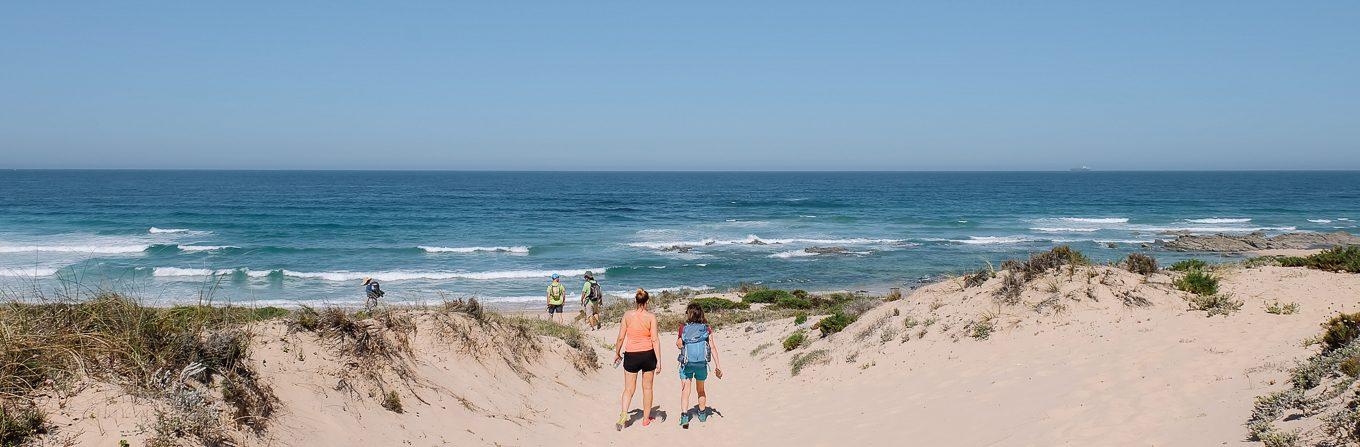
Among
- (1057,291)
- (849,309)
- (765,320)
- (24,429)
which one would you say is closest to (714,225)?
(765,320)

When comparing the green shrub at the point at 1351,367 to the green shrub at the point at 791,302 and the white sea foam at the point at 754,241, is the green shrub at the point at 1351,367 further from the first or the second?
the white sea foam at the point at 754,241

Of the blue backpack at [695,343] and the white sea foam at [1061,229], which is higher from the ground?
the blue backpack at [695,343]

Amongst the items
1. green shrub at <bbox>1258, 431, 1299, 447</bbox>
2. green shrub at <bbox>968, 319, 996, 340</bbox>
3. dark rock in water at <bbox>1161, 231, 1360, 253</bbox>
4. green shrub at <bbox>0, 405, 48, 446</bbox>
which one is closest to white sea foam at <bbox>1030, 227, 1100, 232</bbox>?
dark rock in water at <bbox>1161, 231, 1360, 253</bbox>

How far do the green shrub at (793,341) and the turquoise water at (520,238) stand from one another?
11.6 meters

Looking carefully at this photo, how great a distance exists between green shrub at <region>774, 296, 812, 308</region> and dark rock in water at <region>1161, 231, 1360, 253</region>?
88.1 feet

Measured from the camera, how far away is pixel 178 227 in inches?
1826

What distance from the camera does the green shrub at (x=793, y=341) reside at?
1455 centimetres

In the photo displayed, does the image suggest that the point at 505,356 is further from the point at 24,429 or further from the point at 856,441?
the point at 24,429

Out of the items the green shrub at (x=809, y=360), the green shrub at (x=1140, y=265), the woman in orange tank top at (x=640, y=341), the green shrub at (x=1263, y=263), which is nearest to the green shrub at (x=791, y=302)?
the green shrub at (x=809, y=360)

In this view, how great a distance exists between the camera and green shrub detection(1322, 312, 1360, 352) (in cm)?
664

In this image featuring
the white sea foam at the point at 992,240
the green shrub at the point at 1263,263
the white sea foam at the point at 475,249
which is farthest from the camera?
the white sea foam at the point at 992,240

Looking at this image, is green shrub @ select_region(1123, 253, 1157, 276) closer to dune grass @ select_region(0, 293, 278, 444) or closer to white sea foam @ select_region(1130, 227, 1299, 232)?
dune grass @ select_region(0, 293, 278, 444)

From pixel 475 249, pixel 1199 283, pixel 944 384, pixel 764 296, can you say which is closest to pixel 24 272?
pixel 475 249

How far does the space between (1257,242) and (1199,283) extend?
1417 inches
